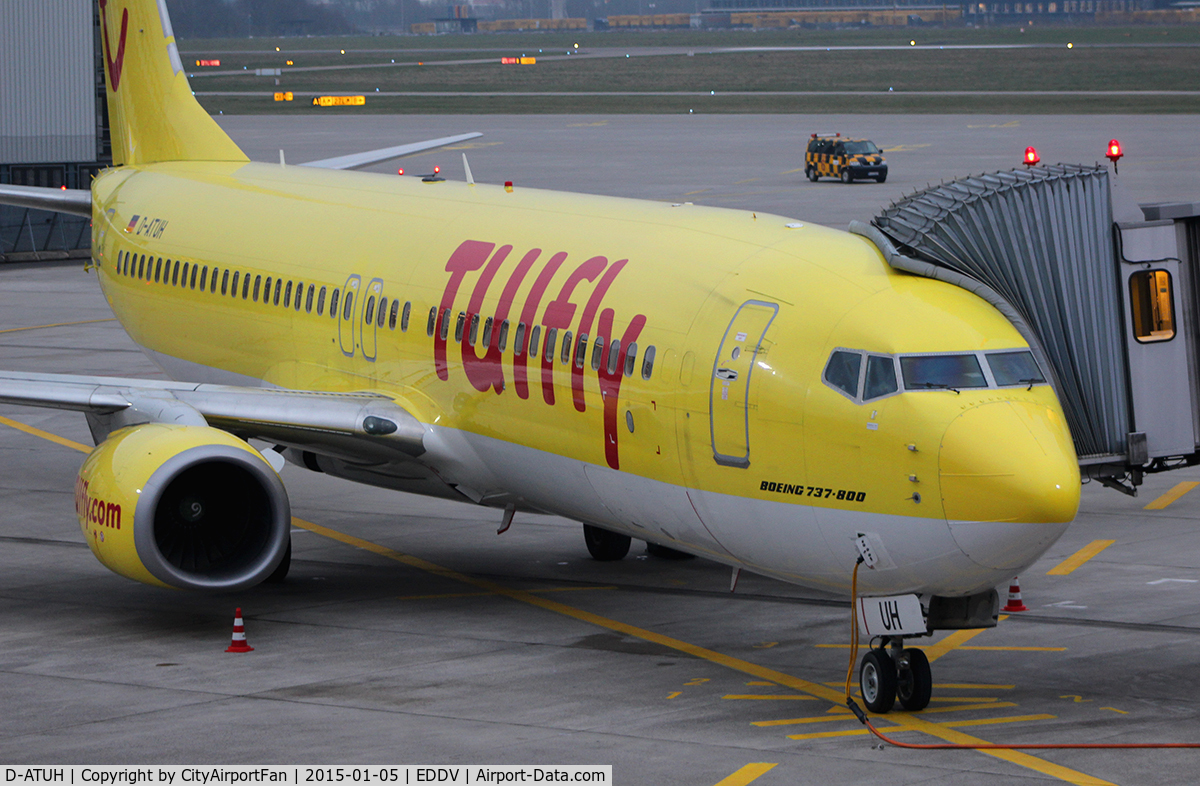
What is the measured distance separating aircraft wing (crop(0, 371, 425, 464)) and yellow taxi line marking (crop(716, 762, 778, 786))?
7510 millimetres

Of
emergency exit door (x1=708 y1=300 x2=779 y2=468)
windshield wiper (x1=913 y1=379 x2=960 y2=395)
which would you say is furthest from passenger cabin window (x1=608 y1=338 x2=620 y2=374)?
windshield wiper (x1=913 y1=379 x2=960 y2=395)

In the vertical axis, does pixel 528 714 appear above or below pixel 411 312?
below

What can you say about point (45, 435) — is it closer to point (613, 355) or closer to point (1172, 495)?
point (613, 355)

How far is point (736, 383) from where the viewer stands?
1556 cm

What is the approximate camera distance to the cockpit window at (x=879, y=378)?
1441cm

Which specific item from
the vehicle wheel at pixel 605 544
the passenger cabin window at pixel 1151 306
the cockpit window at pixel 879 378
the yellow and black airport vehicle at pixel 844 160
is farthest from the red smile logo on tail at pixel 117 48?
the yellow and black airport vehicle at pixel 844 160

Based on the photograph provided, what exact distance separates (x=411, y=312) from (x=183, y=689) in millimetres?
5892

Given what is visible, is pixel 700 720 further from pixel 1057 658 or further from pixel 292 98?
pixel 292 98

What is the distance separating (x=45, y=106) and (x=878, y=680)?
5036 cm

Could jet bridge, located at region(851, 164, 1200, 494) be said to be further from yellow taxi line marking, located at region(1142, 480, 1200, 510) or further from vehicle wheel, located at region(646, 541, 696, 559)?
yellow taxi line marking, located at region(1142, 480, 1200, 510)

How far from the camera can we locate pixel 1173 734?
14.8 m

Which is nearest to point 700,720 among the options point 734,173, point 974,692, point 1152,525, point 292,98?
A: point 974,692

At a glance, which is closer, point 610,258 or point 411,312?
point 610,258

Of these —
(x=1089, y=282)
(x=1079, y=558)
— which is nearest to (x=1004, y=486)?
(x=1089, y=282)
